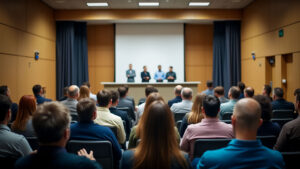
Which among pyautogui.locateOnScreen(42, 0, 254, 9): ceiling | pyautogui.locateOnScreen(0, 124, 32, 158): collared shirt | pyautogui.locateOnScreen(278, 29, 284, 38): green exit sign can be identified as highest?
pyautogui.locateOnScreen(42, 0, 254, 9): ceiling

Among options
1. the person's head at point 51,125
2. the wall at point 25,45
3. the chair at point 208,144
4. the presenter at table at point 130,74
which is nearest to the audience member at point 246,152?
the chair at point 208,144

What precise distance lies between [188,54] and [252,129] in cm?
1094

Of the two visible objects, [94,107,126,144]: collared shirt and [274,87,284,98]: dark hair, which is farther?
[274,87,284,98]: dark hair

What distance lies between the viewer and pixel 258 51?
9.77 metres

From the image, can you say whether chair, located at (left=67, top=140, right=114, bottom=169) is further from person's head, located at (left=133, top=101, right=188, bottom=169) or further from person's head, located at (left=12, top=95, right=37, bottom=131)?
person's head, located at (left=12, top=95, right=37, bottom=131)

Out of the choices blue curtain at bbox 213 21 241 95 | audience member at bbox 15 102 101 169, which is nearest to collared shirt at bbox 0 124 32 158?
audience member at bbox 15 102 101 169

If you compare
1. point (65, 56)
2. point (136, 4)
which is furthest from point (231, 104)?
point (65, 56)

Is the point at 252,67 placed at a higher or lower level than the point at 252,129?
higher

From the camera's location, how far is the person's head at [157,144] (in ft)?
4.94

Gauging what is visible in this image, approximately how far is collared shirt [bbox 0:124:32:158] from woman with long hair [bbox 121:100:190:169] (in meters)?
0.82

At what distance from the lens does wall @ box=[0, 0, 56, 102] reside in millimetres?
7363

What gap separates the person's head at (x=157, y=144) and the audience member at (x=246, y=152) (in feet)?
0.61

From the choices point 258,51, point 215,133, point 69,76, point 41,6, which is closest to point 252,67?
point 258,51

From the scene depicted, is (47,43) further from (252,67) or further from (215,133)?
(215,133)
